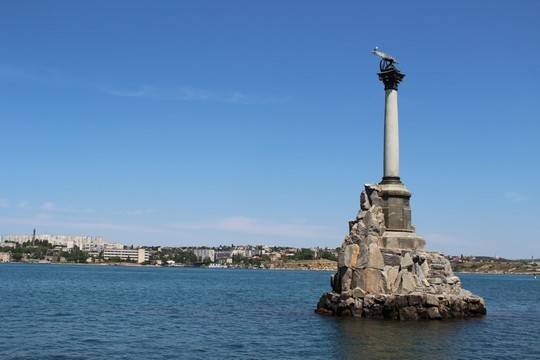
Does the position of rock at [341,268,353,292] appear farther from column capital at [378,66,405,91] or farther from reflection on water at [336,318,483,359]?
column capital at [378,66,405,91]

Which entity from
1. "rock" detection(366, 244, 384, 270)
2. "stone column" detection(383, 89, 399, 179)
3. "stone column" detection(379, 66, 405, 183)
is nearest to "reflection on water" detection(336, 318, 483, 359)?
"rock" detection(366, 244, 384, 270)

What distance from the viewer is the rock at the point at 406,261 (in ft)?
119

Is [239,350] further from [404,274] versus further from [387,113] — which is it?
[387,113]

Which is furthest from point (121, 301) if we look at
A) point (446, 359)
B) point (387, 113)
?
point (446, 359)

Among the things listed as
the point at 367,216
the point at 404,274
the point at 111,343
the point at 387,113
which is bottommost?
the point at 111,343

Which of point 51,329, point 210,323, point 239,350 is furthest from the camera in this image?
point 210,323

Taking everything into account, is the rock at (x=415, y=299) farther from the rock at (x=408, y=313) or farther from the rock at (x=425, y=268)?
the rock at (x=425, y=268)

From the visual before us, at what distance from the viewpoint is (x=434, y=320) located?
3444cm

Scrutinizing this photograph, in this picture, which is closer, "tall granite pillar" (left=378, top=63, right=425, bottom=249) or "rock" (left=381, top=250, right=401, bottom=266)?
"rock" (left=381, top=250, right=401, bottom=266)

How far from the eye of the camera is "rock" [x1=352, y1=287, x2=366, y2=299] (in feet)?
116

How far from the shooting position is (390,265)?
119ft

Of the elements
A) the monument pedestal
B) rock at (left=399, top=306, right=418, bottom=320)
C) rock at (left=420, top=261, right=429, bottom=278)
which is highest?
the monument pedestal

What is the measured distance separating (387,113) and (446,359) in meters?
18.8

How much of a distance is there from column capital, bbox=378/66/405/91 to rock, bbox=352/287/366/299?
12.7 m
